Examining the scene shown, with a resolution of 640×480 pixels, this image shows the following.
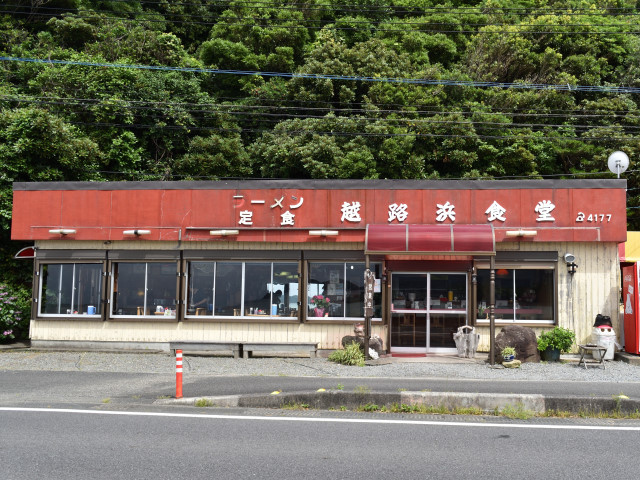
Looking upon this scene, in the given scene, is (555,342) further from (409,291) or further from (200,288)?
(200,288)

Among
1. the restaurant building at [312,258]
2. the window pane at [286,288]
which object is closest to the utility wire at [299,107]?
the restaurant building at [312,258]

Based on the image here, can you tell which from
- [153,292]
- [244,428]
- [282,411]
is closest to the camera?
[244,428]

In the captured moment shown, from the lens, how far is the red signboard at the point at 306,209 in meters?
16.4

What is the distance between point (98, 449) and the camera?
727 cm

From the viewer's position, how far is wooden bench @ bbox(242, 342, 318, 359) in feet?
53.9

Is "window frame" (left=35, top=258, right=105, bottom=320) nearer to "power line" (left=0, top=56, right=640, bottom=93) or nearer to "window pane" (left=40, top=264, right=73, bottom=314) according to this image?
"window pane" (left=40, top=264, right=73, bottom=314)

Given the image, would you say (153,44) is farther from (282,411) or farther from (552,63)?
(282,411)

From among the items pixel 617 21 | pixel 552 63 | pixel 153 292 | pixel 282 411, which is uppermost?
pixel 617 21

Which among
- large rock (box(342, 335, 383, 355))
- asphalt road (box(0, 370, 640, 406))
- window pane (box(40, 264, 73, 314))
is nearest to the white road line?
asphalt road (box(0, 370, 640, 406))

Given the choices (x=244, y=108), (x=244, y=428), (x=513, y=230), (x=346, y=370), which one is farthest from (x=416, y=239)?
(x=244, y=108)

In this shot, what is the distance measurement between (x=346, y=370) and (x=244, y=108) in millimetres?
24642

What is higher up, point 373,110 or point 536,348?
point 373,110

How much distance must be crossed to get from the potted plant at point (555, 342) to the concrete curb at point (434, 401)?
566 cm

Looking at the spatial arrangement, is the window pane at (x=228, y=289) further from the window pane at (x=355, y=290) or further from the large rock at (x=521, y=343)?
the large rock at (x=521, y=343)
